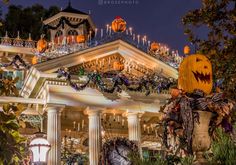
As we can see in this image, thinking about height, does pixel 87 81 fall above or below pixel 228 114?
above

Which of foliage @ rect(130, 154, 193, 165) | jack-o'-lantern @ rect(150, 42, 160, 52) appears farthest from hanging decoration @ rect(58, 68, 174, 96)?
foliage @ rect(130, 154, 193, 165)

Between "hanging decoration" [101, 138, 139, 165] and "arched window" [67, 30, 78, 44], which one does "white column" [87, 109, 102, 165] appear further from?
"arched window" [67, 30, 78, 44]

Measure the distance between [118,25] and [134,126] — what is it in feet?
20.4

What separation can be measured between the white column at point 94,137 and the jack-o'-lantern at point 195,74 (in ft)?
58.0

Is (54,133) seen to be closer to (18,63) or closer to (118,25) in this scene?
(18,63)

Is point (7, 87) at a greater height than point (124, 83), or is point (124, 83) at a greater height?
point (124, 83)

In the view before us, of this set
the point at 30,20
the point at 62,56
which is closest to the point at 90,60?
the point at 62,56

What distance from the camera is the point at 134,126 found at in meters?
30.9

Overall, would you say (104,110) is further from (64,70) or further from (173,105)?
(173,105)

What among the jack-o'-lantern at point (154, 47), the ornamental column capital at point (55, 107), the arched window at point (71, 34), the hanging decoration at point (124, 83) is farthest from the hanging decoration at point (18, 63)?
the jack-o'-lantern at point (154, 47)

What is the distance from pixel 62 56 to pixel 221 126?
1980 centimetres

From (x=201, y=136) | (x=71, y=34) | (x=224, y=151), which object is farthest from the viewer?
(x=71, y=34)

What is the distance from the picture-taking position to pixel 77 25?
4016 cm

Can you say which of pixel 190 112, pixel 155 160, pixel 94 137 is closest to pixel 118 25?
pixel 94 137
